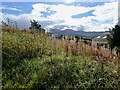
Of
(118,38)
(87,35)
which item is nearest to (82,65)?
(118,38)

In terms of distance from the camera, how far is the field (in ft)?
29.5

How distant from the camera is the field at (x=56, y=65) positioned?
8986 millimetres

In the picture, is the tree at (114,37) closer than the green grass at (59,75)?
No

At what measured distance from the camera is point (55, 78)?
9219 mm

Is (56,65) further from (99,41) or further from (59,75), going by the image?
(99,41)

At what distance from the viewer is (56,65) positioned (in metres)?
9.96

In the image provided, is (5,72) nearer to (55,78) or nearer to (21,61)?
(21,61)

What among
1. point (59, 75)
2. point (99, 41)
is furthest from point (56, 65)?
point (99, 41)

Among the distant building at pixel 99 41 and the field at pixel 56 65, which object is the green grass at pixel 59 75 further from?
the distant building at pixel 99 41

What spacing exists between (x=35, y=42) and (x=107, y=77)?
13.9 ft

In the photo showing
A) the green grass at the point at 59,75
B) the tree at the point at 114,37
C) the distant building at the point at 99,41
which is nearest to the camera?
the green grass at the point at 59,75

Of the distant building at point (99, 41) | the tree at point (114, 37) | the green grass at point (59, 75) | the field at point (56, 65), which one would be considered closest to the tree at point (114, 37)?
the tree at point (114, 37)

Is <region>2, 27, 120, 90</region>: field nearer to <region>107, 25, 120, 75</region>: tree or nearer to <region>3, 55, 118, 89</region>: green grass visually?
<region>3, 55, 118, 89</region>: green grass

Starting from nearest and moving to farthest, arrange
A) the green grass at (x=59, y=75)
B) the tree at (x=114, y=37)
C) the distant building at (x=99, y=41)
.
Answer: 1. the green grass at (x=59, y=75)
2. the distant building at (x=99, y=41)
3. the tree at (x=114, y=37)
